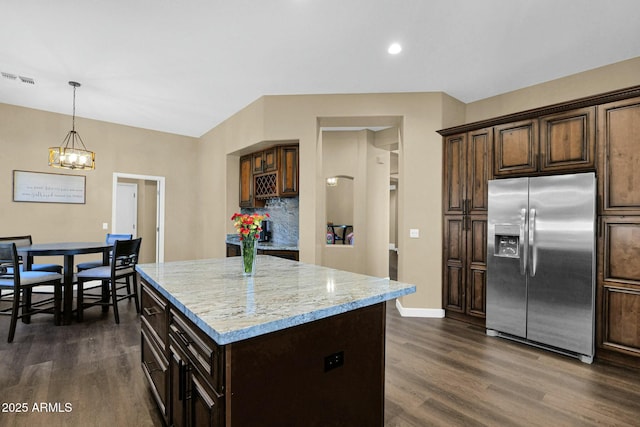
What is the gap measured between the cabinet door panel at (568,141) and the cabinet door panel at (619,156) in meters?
0.07

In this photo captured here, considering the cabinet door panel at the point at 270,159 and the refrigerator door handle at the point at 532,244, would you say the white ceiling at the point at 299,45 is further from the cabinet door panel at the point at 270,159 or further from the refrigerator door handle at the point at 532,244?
the refrigerator door handle at the point at 532,244

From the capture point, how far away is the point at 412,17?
2.68m

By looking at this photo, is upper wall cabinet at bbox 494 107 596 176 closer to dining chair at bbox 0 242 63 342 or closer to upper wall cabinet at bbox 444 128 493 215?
upper wall cabinet at bbox 444 128 493 215

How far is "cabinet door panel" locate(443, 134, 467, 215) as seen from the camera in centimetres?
390

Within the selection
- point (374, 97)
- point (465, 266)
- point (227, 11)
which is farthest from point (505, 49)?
point (227, 11)

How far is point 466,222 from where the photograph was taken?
384 cm

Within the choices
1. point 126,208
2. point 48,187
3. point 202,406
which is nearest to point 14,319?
point 48,187

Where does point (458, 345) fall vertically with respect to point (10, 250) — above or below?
below

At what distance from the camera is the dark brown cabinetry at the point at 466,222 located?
3701 mm

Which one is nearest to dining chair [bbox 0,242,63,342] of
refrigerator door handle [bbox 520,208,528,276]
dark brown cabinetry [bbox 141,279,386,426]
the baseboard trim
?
dark brown cabinetry [bbox 141,279,386,426]

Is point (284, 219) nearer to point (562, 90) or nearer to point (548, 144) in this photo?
A: point (548, 144)

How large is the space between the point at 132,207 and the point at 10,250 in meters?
4.57

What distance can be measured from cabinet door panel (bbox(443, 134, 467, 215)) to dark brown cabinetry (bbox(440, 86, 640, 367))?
2 cm

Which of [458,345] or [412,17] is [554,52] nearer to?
[412,17]
